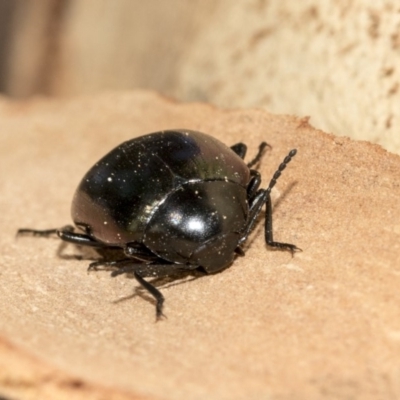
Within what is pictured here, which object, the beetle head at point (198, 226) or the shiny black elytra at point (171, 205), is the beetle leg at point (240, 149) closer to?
the shiny black elytra at point (171, 205)

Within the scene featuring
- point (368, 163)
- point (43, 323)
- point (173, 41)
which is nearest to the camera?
point (43, 323)

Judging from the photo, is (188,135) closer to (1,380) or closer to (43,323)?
(43,323)

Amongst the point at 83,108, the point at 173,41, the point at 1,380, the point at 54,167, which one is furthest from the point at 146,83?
the point at 1,380

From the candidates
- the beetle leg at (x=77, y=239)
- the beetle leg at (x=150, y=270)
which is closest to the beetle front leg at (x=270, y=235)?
the beetle leg at (x=150, y=270)

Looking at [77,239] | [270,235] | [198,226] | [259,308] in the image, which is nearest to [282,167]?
[270,235]

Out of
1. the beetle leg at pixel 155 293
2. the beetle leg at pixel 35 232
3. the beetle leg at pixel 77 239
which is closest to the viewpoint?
the beetle leg at pixel 155 293

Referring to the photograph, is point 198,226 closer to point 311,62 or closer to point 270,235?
point 270,235
